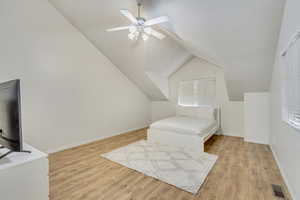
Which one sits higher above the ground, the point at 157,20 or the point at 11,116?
the point at 157,20

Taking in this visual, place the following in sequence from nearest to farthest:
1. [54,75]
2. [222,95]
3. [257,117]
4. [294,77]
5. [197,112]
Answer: [294,77] → [54,75] → [257,117] → [222,95] → [197,112]

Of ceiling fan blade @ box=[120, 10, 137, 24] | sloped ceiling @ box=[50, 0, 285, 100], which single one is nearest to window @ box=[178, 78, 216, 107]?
sloped ceiling @ box=[50, 0, 285, 100]

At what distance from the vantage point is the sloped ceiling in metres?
2.18

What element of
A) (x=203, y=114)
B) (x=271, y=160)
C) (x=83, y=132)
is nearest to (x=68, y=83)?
(x=83, y=132)

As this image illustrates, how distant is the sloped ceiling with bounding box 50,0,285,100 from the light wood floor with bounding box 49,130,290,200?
1888 mm

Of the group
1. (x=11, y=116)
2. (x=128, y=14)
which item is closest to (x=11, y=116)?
(x=11, y=116)

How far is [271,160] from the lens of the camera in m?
2.72

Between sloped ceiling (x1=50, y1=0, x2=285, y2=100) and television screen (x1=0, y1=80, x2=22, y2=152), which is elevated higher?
sloped ceiling (x1=50, y1=0, x2=285, y2=100)

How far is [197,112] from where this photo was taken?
4.57 m

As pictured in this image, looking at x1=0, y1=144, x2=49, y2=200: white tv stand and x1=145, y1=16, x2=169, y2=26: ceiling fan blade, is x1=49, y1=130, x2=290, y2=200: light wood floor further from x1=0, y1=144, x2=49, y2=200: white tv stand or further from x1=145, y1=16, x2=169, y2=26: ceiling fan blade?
x1=145, y1=16, x2=169, y2=26: ceiling fan blade

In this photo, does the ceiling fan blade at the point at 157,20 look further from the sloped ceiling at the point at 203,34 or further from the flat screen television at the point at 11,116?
the flat screen television at the point at 11,116

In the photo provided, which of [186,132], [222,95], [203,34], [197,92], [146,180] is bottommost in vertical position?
[146,180]

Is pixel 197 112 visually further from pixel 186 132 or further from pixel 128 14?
pixel 128 14

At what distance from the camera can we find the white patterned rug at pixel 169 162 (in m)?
2.10
